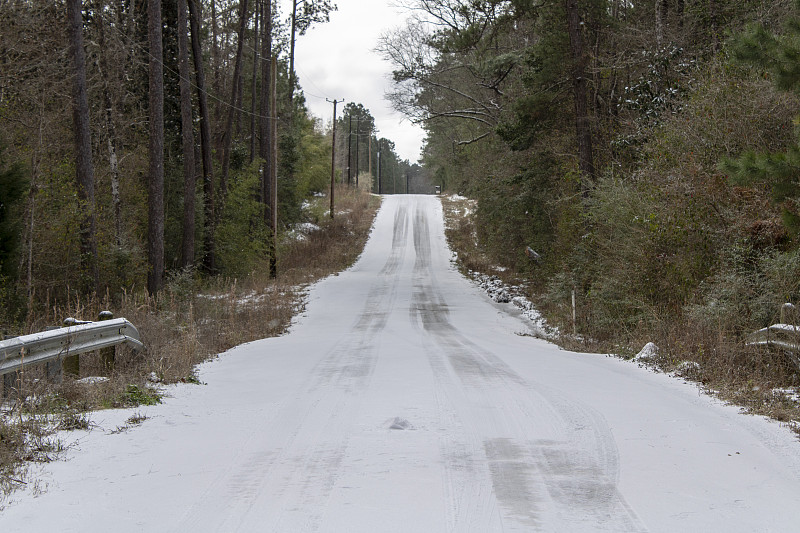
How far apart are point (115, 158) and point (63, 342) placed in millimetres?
15309

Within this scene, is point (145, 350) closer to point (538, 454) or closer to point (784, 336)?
point (538, 454)

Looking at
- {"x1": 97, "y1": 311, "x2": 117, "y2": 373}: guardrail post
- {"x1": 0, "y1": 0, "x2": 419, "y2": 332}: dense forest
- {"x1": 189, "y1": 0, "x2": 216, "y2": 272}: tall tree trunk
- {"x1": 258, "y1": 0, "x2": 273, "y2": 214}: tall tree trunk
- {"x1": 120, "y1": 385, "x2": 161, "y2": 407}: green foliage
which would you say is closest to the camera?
{"x1": 120, "y1": 385, "x2": 161, "y2": 407}: green foliage

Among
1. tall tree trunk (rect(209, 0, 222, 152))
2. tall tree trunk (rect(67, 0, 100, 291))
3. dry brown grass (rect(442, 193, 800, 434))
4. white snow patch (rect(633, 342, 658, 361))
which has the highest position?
tall tree trunk (rect(209, 0, 222, 152))

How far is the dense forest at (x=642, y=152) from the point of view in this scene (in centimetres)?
998

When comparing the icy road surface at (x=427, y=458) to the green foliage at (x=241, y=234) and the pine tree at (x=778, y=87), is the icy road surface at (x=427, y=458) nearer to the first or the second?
the pine tree at (x=778, y=87)

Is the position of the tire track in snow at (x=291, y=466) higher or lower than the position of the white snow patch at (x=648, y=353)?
higher

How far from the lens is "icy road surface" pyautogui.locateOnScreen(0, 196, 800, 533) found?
3912 mm

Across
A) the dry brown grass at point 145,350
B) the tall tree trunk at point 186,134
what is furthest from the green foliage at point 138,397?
the tall tree trunk at point 186,134

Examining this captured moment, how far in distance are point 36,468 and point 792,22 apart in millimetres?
9552

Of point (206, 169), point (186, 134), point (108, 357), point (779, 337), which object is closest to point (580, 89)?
point (779, 337)

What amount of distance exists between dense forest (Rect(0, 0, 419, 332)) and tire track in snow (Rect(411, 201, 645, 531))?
338 inches

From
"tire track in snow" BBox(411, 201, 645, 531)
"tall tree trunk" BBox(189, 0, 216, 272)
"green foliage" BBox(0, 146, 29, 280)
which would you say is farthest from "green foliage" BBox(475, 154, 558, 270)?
"green foliage" BBox(0, 146, 29, 280)

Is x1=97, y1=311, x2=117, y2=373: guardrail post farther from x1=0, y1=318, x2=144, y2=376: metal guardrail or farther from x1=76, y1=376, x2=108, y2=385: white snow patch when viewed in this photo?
x1=76, y1=376, x2=108, y2=385: white snow patch

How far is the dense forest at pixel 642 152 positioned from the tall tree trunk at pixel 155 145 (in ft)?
30.6
